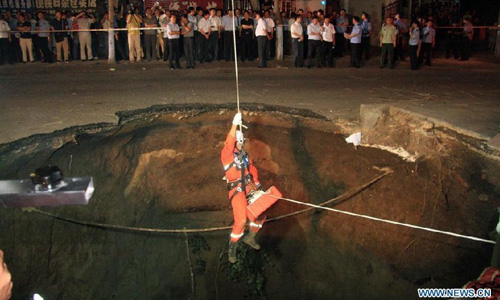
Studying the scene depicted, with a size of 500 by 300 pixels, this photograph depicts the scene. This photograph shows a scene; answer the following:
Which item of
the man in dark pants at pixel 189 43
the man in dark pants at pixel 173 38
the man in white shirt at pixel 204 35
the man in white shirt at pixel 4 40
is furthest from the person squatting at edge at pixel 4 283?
the man in white shirt at pixel 4 40

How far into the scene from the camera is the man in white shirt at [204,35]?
14.7 meters

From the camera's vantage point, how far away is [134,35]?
15125 mm

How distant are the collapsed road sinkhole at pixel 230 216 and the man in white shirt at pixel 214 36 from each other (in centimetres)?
725

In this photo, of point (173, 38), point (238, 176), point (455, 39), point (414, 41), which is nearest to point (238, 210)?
point (238, 176)

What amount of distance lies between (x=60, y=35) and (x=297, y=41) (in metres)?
8.73

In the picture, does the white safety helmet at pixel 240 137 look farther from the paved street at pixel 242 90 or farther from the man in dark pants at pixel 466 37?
the man in dark pants at pixel 466 37

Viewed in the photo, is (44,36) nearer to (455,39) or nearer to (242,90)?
(242,90)

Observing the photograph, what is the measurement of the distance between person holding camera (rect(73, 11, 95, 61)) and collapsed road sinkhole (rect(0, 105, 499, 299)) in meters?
8.72

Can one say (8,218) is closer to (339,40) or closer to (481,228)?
(481,228)

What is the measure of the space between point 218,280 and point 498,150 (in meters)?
4.98

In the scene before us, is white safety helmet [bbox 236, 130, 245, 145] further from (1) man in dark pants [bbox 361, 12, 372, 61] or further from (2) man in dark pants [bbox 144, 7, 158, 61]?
(1) man in dark pants [bbox 361, 12, 372, 61]

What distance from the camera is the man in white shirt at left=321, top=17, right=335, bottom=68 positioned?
14.1m

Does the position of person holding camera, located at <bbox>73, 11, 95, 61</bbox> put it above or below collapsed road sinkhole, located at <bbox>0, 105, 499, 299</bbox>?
above

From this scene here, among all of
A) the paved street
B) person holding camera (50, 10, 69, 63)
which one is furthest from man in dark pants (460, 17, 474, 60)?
person holding camera (50, 10, 69, 63)
